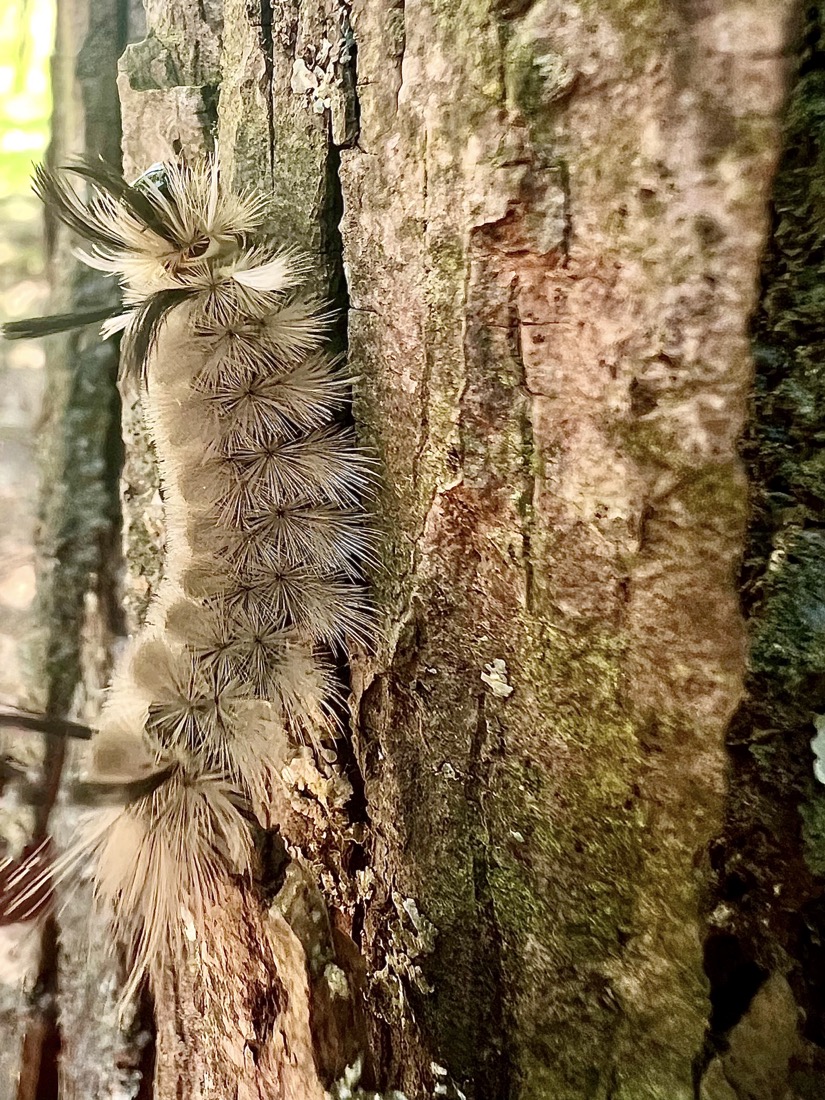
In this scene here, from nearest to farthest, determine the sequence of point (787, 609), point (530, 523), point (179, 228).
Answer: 1. point (787, 609)
2. point (530, 523)
3. point (179, 228)

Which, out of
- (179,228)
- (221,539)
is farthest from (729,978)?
(179,228)

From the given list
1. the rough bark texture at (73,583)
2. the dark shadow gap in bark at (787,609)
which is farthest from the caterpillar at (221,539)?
the rough bark texture at (73,583)

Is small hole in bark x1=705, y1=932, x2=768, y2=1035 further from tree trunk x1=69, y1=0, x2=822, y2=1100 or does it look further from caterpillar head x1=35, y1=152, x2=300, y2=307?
caterpillar head x1=35, y1=152, x2=300, y2=307

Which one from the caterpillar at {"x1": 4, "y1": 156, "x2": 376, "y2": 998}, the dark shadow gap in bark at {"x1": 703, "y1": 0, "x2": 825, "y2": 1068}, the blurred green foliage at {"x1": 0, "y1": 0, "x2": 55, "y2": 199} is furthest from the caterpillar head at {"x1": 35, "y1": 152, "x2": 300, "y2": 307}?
the blurred green foliage at {"x1": 0, "y1": 0, "x2": 55, "y2": 199}

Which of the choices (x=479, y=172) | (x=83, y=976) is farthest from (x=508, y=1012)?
(x=83, y=976)

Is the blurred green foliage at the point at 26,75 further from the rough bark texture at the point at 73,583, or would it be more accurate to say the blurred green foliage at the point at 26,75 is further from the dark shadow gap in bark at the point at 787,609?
the dark shadow gap in bark at the point at 787,609

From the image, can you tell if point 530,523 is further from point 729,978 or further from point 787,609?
point 729,978
